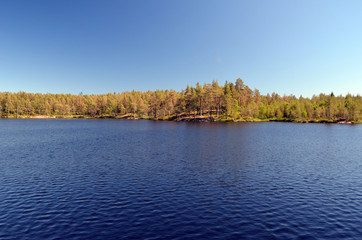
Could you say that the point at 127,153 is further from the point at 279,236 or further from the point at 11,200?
the point at 279,236

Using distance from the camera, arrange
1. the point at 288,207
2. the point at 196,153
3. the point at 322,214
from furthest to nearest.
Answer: the point at 196,153 < the point at 288,207 < the point at 322,214

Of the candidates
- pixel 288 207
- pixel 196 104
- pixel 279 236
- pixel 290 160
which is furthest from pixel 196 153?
pixel 196 104

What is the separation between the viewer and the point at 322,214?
2095 cm

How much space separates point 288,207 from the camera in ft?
73.5

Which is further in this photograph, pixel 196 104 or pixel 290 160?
pixel 196 104

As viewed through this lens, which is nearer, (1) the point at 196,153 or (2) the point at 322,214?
(2) the point at 322,214

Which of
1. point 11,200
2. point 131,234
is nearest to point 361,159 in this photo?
point 131,234

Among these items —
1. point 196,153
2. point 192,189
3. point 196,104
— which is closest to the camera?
point 192,189

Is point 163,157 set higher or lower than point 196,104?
lower

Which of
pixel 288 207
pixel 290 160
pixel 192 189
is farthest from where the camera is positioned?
pixel 290 160

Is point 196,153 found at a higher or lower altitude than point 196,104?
lower

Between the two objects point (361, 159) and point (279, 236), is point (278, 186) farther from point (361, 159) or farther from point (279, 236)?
point (361, 159)

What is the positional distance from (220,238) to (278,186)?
16110mm

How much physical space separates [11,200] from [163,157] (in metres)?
28.3
